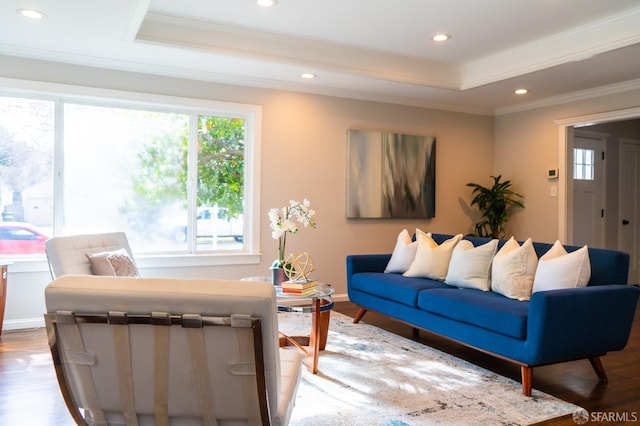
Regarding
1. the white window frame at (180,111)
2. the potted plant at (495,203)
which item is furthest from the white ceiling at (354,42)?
the potted plant at (495,203)

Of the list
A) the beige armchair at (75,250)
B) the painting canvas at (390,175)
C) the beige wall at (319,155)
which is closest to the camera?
the beige armchair at (75,250)

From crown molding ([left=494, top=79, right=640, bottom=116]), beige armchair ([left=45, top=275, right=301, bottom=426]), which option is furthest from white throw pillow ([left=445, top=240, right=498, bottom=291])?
crown molding ([left=494, top=79, right=640, bottom=116])

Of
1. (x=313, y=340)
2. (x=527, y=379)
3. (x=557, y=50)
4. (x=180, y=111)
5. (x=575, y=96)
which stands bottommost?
(x=527, y=379)

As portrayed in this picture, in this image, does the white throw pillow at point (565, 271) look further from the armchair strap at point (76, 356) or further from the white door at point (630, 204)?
the white door at point (630, 204)

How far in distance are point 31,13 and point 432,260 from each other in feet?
11.6

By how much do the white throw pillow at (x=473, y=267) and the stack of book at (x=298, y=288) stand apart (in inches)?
47.6

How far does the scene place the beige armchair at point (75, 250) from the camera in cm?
310

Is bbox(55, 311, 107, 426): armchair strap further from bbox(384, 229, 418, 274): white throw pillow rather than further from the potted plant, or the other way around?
the potted plant

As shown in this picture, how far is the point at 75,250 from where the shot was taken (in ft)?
10.8

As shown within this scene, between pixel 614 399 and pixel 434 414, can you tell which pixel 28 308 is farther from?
pixel 614 399

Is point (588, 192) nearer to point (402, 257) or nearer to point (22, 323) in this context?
point (402, 257)

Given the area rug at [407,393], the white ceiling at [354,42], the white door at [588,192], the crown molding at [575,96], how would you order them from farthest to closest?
the white door at [588,192], the crown molding at [575,96], the white ceiling at [354,42], the area rug at [407,393]

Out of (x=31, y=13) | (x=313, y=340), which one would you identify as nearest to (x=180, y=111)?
(x=31, y=13)

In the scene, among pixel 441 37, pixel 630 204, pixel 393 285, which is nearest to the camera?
pixel 393 285
